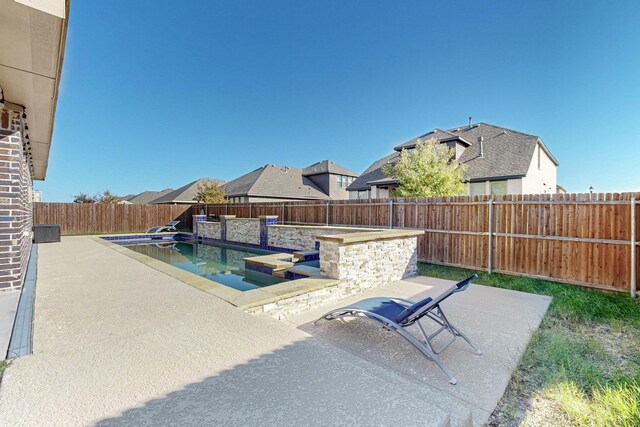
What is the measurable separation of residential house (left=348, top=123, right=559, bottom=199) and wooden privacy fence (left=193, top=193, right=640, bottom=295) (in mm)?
8144

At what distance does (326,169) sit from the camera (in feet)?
103

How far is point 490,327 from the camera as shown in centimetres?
446

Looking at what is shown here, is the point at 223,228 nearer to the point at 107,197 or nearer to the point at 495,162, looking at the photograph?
the point at 495,162

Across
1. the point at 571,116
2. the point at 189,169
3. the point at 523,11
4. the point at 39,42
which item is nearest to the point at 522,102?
the point at 571,116

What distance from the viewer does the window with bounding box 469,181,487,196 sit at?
1595cm

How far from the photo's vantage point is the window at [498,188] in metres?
15.3

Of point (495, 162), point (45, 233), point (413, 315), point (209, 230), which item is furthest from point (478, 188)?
point (45, 233)

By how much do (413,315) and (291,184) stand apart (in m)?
27.5

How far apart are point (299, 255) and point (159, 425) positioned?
7.37 metres

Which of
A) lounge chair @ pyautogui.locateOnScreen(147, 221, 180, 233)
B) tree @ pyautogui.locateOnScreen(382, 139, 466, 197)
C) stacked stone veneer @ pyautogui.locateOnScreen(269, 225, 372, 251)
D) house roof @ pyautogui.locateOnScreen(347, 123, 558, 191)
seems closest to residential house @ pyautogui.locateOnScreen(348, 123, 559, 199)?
house roof @ pyautogui.locateOnScreen(347, 123, 558, 191)

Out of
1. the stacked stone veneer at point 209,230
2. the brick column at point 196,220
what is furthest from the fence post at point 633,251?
the brick column at point 196,220

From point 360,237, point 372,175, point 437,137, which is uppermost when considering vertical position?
point 437,137

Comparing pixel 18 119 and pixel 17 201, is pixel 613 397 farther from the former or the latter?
pixel 18 119

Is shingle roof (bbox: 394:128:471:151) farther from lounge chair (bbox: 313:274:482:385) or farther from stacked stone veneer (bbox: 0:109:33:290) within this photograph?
stacked stone veneer (bbox: 0:109:33:290)
